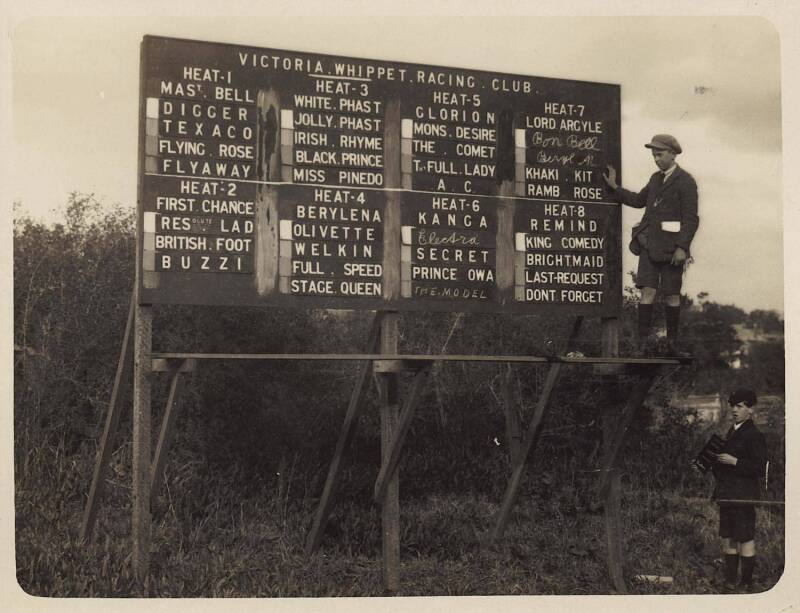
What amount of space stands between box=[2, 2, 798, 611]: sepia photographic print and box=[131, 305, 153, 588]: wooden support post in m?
0.02

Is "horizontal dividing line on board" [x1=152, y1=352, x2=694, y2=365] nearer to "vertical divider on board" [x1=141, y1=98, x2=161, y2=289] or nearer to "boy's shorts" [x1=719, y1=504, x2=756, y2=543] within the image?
"vertical divider on board" [x1=141, y1=98, x2=161, y2=289]

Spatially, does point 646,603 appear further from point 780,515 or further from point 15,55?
point 15,55

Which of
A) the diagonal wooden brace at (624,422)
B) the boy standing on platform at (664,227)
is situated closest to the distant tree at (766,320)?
the boy standing on platform at (664,227)

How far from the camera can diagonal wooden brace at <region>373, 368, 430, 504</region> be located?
324 inches

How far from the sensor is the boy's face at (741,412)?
27.6ft

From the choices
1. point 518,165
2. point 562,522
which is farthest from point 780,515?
point 518,165

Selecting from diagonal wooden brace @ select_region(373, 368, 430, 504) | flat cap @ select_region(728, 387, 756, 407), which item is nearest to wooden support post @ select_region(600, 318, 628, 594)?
flat cap @ select_region(728, 387, 756, 407)

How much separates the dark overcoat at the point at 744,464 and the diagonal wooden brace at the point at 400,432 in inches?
99.9

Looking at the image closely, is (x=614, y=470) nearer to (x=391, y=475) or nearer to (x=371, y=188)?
(x=391, y=475)

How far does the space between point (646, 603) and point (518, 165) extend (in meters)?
3.68

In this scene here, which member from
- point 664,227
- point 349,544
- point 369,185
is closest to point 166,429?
point 349,544

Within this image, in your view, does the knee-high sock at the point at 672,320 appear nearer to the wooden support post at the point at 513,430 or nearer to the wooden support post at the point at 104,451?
the wooden support post at the point at 513,430

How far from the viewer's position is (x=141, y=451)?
7.89 m

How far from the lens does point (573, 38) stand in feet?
27.5
